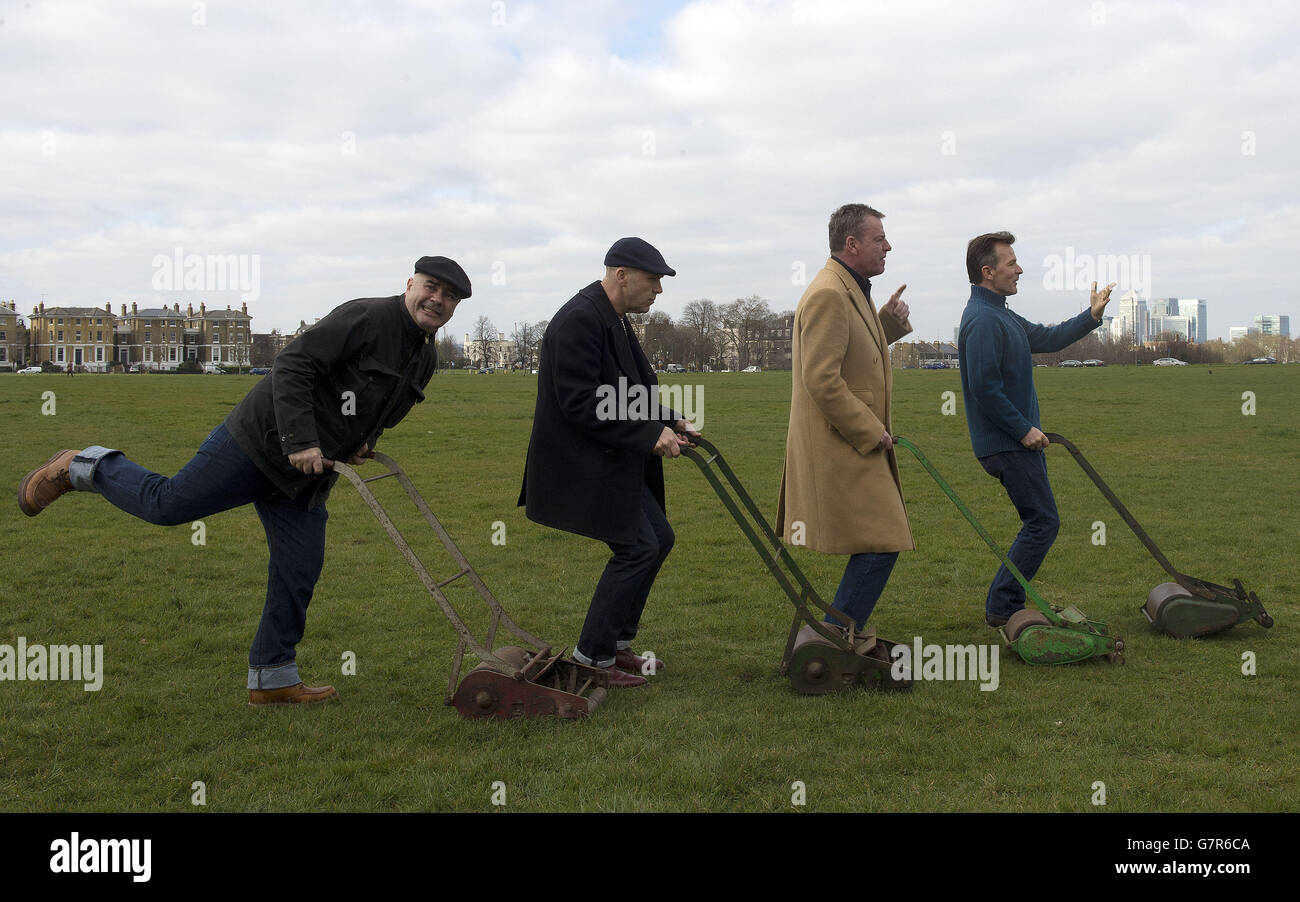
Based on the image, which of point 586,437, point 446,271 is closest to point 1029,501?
point 586,437

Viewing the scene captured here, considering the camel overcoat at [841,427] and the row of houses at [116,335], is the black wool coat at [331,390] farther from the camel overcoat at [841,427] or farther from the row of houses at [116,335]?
the row of houses at [116,335]

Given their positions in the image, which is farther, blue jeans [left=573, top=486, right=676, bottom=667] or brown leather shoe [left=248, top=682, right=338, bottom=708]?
blue jeans [left=573, top=486, right=676, bottom=667]

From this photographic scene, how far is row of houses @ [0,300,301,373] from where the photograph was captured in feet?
486

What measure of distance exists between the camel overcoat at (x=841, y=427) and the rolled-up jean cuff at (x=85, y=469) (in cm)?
374

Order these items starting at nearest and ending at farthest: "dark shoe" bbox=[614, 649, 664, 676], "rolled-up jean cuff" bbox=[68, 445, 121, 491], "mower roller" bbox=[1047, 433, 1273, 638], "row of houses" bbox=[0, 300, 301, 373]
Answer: "rolled-up jean cuff" bbox=[68, 445, 121, 491]
"dark shoe" bbox=[614, 649, 664, 676]
"mower roller" bbox=[1047, 433, 1273, 638]
"row of houses" bbox=[0, 300, 301, 373]

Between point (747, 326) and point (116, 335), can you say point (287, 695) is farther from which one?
point (116, 335)

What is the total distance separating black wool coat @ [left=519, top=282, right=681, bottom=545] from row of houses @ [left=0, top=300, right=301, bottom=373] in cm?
15360

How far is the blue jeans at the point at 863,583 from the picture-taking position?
5.74 m

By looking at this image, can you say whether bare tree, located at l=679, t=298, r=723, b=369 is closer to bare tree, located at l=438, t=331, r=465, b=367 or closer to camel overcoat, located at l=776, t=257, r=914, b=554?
bare tree, located at l=438, t=331, r=465, b=367

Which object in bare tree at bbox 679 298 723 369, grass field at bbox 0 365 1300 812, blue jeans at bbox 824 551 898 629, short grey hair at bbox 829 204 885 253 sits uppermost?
bare tree at bbox 679 298 723 369

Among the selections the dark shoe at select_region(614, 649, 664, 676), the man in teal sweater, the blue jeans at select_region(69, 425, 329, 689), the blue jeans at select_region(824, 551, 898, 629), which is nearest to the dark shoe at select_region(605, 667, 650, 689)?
the dark shoe at select_region(614, 649, 664, 676)

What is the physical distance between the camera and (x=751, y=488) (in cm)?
1497

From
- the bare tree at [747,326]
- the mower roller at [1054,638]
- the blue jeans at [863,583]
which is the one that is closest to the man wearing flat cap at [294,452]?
the blue jeans at [863,583]

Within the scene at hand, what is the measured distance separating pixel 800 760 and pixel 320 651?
11.2ft
